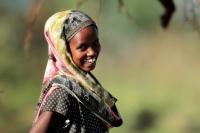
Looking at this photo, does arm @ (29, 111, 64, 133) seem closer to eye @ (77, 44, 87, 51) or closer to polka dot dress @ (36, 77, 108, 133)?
polka dot dress @ (36, 77, 108, 133)

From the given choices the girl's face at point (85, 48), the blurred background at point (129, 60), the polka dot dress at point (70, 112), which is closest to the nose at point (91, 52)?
the girl's face at point (85, 48)

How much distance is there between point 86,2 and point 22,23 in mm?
402

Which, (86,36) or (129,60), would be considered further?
(129,60)

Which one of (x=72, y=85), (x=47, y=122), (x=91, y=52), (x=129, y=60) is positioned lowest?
(x=47, y=122)

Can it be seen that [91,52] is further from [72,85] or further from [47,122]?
[47,122]

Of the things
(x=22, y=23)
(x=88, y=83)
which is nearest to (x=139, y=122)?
(x=22, y=23)

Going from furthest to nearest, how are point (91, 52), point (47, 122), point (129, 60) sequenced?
1. point (129, 60)
2. point (91, 52)
3. point (47, 122)

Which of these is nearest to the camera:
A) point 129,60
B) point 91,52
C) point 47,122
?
point 47,122

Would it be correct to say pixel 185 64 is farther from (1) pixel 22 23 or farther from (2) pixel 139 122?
(1) pixel 22 23

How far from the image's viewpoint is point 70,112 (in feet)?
5.41

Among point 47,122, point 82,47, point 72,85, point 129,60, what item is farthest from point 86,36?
point 129,60

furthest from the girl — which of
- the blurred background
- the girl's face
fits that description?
the blurred background

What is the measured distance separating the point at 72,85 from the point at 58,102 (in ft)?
0.25

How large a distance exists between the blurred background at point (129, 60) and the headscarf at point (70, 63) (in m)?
1.94
